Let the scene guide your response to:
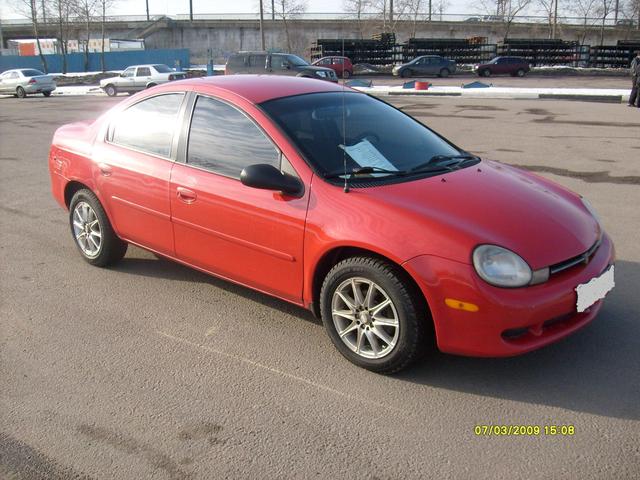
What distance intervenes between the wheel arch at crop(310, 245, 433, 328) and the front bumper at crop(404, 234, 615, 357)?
0.10 metres

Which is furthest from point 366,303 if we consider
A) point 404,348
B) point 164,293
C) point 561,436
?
point 164,293

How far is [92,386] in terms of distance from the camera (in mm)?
3475

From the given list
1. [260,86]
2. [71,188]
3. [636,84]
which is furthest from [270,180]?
[636,84]

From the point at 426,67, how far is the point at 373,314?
1613 inches

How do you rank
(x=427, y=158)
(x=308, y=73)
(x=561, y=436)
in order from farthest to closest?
1. (x=308, y=73)
2. (x=427, y=158)
3. (x=561, y=436)

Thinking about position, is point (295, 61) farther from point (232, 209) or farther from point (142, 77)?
point (232, 209)

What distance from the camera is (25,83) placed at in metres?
30.9

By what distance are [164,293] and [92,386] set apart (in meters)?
1.39

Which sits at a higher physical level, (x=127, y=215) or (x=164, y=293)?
(x=127, y=215)

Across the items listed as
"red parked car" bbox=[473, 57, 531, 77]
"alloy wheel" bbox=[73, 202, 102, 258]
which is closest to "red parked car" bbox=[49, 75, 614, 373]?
"alloy wheel" bbox=[73, 202, 102, 258]

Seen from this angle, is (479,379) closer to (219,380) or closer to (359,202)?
(359,202)

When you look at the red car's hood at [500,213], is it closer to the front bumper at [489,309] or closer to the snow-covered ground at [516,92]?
the front bumper at [489,309]

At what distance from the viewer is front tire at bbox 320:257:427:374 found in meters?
3.27

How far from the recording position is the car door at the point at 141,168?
4473 millimetres
